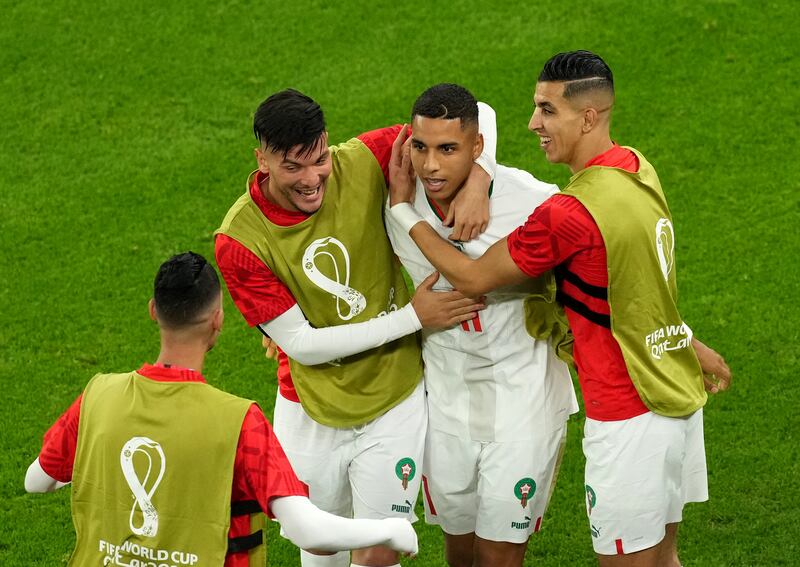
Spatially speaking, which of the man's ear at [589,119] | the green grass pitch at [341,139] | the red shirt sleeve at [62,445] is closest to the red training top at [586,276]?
the man's ear at [589,119]

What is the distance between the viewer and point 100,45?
10.1 m

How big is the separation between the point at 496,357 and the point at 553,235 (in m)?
0.63

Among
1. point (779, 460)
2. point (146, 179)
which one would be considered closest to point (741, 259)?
point (779, 460)

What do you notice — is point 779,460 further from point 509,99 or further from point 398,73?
point 398,73

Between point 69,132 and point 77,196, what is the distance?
84 cm

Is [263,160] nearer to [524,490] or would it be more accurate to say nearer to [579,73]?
[579,73]

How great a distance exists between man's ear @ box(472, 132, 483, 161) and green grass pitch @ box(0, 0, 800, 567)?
2.16m

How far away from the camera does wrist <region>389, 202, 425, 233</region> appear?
449 centimetres

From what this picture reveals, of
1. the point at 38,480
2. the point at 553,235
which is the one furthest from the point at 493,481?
the point at 38,480

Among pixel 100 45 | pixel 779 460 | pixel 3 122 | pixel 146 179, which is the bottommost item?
pixel 779 460

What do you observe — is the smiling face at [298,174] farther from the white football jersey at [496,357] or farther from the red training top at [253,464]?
the red training top at [253,464]

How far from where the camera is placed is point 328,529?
346 cm

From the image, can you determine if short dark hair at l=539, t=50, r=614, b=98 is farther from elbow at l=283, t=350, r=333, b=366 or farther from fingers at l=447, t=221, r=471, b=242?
elbow at l=283, t=350, r=333, b=366

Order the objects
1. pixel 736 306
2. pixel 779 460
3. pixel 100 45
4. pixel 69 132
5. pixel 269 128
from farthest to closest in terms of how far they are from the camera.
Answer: pixel 100 45 → pixel 69 132 → pixel 736 306 → pixel 779 460 → pixel 269 128
